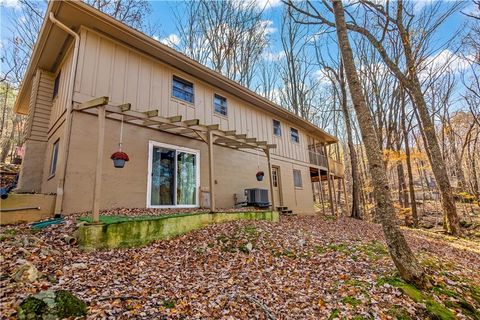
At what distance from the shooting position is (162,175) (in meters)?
8.16

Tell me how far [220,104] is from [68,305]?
9.41 meters

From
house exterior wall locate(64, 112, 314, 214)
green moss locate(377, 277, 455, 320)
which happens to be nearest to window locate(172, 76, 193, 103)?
house exterior wall locate(64, 112, 314, 214)

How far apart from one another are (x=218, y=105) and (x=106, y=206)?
6.27 m

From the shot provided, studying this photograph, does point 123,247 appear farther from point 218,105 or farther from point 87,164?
point 218,105

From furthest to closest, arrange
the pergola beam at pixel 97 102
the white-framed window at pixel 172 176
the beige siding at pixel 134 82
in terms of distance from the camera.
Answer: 1. the white-framed window at pixel 172 176
2. the beige siding at pixel 134 82
3. the pergola beam at pixel 97 102

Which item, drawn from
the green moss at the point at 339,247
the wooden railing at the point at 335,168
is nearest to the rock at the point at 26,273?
the green moss at the point at 339,247

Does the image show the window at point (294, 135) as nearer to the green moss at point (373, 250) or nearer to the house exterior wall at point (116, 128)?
the house exterior wall at point (116, 128)

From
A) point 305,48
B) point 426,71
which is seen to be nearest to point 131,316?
point 426,71

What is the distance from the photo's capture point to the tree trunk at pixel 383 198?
4176mm

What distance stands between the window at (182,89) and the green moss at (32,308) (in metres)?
7.61

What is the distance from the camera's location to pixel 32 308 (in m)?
2.56

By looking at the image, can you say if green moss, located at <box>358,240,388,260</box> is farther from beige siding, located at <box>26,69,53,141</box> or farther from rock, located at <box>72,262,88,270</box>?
beige siding, located at <box>26,69,53,141</box>

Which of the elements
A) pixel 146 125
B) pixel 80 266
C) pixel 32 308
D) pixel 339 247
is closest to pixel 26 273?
pixel 80 266

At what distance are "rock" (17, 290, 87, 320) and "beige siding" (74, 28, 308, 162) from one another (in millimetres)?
5497
